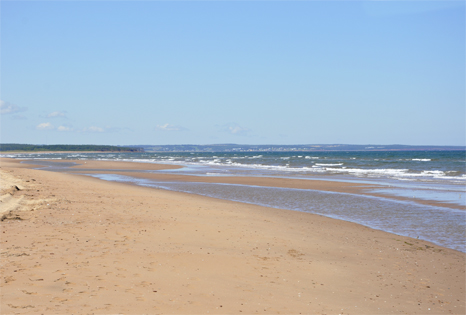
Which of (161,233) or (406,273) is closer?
(406,273)

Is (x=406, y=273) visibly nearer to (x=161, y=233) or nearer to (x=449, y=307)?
(x=449, y=307)

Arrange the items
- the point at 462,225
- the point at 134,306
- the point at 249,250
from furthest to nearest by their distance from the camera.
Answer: the point at 462,225, the point at 249,250, the point at 134,306

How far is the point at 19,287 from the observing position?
5141 mm

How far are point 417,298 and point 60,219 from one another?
8579 millimetres

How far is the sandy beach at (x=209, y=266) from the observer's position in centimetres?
514

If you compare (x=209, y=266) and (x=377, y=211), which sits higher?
(x=209, y=266)

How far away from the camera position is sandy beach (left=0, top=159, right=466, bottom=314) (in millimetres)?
5141

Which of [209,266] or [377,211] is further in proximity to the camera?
[377,211]

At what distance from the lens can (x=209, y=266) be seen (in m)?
6.85

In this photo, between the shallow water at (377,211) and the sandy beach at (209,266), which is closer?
the sandy beach at (209,266)

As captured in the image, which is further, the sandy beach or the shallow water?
the shallow water

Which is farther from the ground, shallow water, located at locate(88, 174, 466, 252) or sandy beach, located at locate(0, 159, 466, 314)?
sandy beach, located at locate(0, 159, 466, 314)

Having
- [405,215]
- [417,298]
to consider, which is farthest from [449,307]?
[405,215]

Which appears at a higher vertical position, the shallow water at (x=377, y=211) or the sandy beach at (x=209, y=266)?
the sandy beach at (x=209, y=266)
